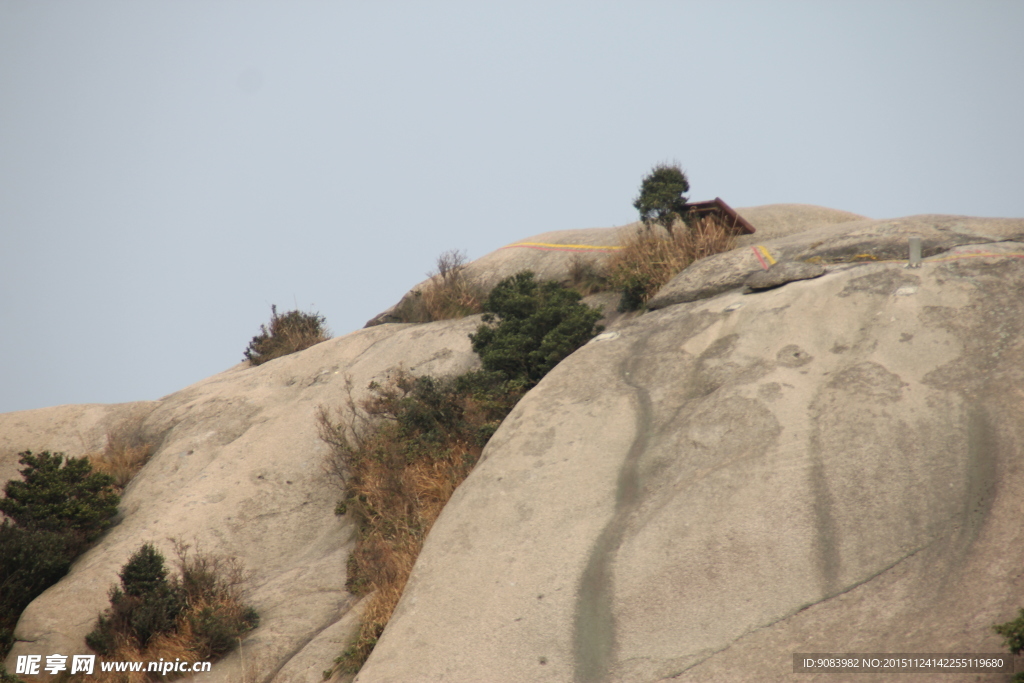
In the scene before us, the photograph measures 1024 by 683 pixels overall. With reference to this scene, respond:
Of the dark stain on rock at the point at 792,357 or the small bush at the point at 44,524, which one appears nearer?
the dark stain on rock at the point at 792,357

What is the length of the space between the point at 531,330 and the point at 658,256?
2.39 m

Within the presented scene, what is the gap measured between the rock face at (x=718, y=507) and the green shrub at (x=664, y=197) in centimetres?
234

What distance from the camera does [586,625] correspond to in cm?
595

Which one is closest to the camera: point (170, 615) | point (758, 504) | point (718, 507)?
point (758, 504)

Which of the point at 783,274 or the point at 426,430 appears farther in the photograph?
the point at 426,430

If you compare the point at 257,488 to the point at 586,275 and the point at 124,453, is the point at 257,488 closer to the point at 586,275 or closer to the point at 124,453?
the point at 124,453

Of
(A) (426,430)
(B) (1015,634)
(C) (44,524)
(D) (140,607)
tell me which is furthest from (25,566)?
(B) (1015,634)

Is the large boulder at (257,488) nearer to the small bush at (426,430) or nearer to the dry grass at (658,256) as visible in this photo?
the small bush at (426,430)

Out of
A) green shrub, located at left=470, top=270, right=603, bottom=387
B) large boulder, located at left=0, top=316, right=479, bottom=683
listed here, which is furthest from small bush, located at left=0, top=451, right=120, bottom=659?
green shrub, located at left=470, top=270, right=603, bottom=387

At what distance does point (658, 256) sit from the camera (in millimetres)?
11688

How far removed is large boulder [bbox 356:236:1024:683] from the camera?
545 cm

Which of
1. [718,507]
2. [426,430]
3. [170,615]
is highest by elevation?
[426,430]

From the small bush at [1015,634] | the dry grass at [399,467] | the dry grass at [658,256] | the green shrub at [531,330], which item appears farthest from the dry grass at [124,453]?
Result: the small bush at [1015,634]

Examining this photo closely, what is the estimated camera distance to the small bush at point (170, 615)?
7.71m
